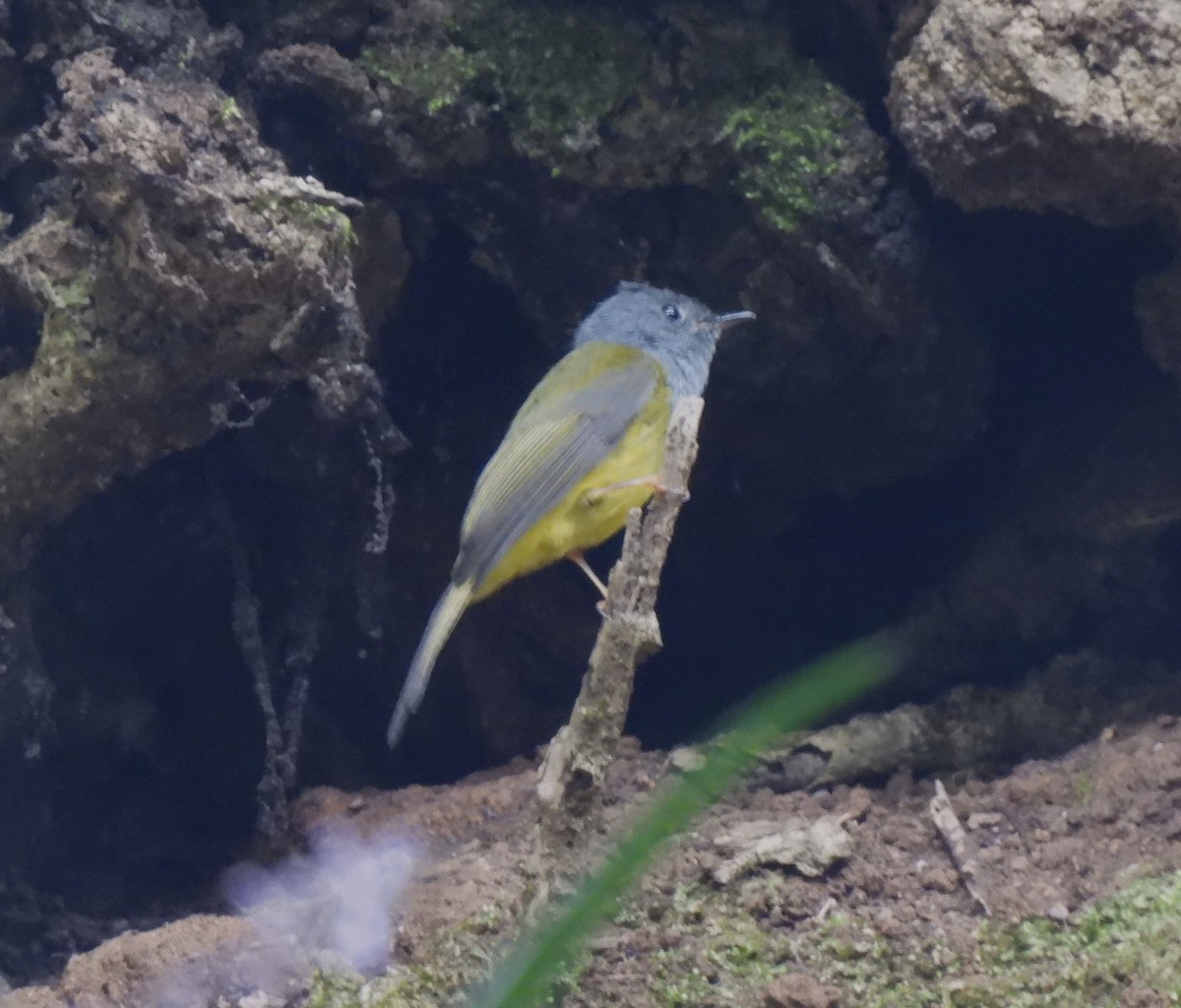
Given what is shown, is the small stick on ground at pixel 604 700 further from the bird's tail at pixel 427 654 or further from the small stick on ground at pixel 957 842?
the small stick on ground at pixel 957 842

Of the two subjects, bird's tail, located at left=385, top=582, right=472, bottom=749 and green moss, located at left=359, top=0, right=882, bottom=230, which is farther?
green moss, located at left=359, top=0, right=882, bottom=230

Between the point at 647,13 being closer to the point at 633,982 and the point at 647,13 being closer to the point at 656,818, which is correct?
the point at 633,982

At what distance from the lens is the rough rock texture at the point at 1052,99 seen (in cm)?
336

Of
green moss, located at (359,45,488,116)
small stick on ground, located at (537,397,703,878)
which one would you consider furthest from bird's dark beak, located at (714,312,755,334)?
small stick on ground, located at (537,397,703,878)

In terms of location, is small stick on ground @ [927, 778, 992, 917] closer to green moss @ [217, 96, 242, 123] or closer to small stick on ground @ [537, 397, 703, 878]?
small stick on ground @ [537, 397, 703, 878]

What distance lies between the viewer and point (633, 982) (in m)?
2.83

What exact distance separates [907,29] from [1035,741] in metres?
2.59

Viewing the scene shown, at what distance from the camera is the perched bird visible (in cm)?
374

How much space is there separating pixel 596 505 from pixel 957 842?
5.12 ft

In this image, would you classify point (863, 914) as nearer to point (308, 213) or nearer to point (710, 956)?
point (710, 956)

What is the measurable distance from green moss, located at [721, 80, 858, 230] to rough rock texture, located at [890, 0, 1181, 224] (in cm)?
45

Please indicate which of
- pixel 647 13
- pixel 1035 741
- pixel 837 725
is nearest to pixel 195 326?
pixel 647 13

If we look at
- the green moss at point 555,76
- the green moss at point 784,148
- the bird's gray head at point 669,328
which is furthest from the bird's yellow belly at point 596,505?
the green moss at point 555,76

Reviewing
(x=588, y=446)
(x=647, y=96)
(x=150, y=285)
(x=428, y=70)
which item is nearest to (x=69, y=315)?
(x=150, y=285)
